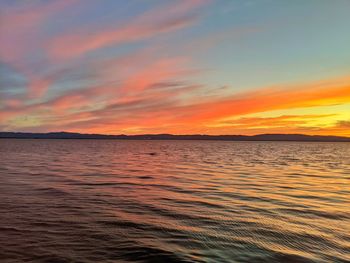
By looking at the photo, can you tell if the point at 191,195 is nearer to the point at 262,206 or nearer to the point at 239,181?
the point at 262,206

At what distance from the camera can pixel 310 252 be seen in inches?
346

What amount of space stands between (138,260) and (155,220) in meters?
4.06

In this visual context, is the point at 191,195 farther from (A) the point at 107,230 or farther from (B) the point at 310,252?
(B) the point at 310,252

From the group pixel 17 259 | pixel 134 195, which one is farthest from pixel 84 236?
pixel 134 195

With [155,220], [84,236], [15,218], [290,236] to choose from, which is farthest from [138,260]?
[15,218]

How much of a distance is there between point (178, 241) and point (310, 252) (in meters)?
3.73

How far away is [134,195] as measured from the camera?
1770 centimetres

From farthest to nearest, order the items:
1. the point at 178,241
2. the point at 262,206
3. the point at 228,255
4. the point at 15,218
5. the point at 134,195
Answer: the point at 134,195 < the point at 262,206 < the point at 15,218 < the point at 178,241 < the point at 228,255

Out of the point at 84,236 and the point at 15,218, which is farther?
the point at 15,218

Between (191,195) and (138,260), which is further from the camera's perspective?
(191,195)

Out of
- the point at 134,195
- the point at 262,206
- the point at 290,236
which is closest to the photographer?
the point at 290,236

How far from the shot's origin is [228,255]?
8352 millimetres

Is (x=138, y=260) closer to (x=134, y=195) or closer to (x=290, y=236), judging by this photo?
(x=290, y=236)

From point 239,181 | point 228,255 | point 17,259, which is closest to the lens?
point 17,259
